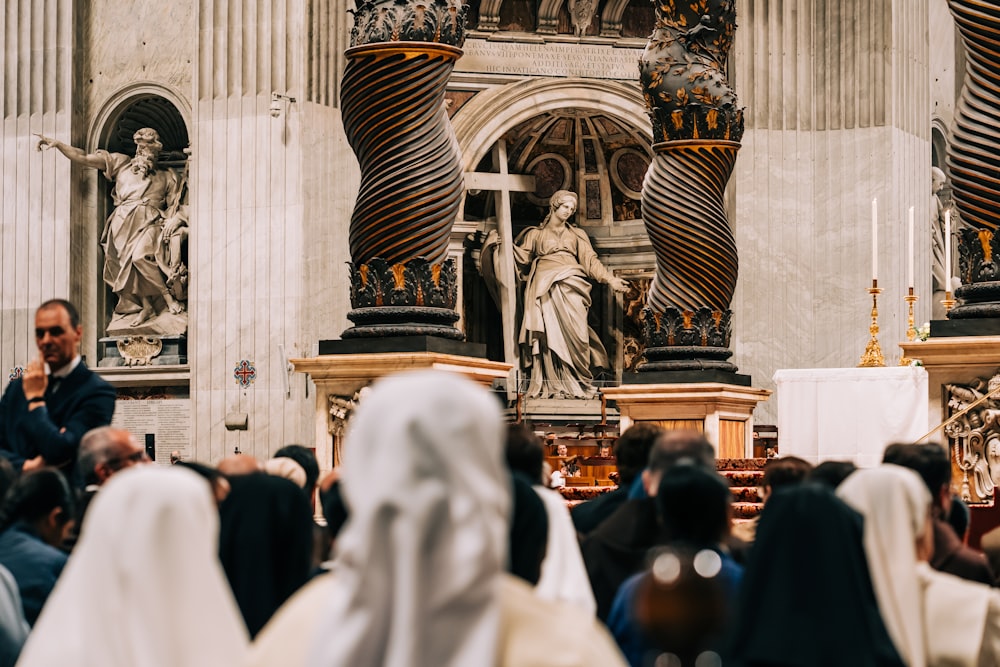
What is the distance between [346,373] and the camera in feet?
32.0

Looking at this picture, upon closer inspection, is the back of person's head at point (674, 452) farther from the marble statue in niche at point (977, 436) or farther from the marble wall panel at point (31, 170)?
the marble wall panel at point (31, 170)

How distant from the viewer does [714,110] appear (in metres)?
12.2

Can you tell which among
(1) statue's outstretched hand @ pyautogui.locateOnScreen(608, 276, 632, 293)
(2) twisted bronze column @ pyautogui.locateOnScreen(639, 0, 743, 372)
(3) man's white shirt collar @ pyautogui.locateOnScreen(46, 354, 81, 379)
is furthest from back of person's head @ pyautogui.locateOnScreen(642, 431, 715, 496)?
(1) statue's outstretched hand @ pyautogui.locateOnScreen(608, 276, 632, 293)

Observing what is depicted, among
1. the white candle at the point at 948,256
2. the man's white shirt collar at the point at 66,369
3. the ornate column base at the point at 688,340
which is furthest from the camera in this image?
the white candle at the point at 948,256

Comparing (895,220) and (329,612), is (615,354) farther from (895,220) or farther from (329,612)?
(329,612)

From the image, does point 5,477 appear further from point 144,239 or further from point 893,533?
point 144,239

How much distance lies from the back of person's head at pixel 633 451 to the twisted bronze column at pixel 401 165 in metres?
3.35

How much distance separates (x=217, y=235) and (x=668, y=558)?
17.1 meters

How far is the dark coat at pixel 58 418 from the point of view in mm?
6281

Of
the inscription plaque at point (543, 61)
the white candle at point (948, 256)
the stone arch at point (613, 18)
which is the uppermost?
the stone arch at point (613, 18)

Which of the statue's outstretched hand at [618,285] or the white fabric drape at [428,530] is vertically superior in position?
the statue's outstretched hand at [618,285]

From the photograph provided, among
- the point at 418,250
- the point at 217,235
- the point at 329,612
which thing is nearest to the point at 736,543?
the point at 329,612

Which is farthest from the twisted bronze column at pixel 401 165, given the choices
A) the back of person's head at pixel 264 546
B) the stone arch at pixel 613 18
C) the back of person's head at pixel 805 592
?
the stone arch at pixel 613 18

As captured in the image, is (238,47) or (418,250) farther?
(238,47)
